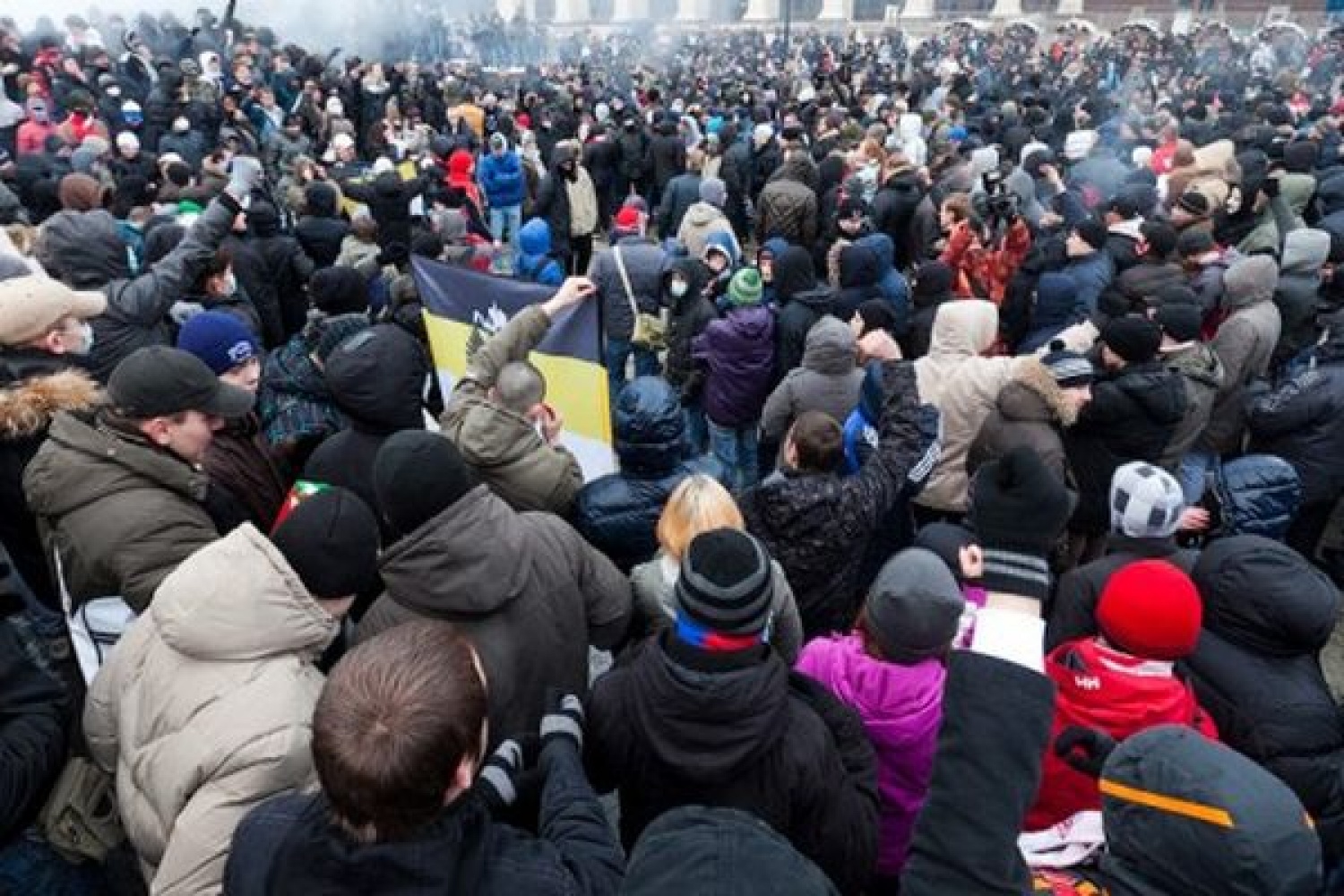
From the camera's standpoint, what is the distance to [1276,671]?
2.49 metres

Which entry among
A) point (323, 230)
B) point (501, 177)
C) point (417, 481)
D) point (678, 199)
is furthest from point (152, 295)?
point (501, 177)

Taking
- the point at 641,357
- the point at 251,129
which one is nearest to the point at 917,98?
the point at 251,129

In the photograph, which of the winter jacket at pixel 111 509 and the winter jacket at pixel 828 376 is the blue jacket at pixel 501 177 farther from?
the winter jacket at pixel 111 509

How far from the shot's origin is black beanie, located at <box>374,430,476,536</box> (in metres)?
2.26

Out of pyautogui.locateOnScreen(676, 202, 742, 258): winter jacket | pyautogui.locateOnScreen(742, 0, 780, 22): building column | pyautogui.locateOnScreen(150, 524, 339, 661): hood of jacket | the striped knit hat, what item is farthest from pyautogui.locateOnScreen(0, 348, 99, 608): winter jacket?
pyautogui.locateOnScreen(742, 0, 780, 22): building column

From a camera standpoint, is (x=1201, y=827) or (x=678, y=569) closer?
(x=1201, y=827)

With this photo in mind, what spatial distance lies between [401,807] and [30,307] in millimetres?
2807

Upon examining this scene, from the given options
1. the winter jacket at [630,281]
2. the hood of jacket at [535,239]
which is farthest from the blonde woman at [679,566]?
the hood of jacket at [535,239]

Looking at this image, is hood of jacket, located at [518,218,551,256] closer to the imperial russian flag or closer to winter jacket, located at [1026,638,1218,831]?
the imperial russian flag

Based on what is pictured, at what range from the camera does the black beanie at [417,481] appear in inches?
88.9

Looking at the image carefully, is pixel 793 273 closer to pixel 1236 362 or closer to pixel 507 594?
pixel 1236 362

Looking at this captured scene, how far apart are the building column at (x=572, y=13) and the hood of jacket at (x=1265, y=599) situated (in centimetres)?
6478

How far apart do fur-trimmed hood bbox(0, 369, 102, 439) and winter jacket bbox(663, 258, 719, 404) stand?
11.4 ft

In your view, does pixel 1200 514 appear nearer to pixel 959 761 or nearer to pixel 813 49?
pixel 959 761
